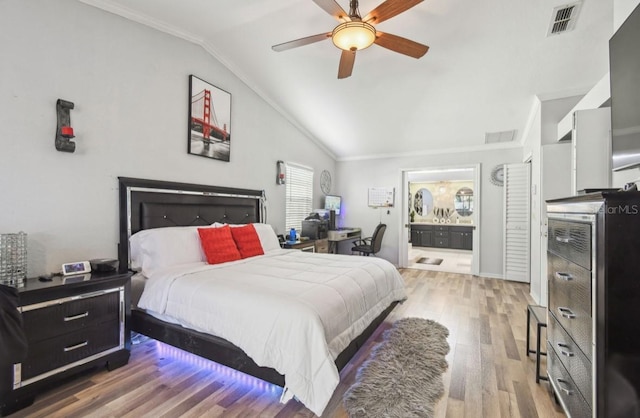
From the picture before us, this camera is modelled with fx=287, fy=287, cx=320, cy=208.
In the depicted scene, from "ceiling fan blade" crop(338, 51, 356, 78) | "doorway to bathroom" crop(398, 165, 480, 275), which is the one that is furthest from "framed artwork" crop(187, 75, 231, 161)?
"doorway to bathroom" crop(398, 165, 480, 275)

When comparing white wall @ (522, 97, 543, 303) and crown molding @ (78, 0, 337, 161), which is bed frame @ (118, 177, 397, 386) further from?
white wall @ (522, 97, 543, 303)

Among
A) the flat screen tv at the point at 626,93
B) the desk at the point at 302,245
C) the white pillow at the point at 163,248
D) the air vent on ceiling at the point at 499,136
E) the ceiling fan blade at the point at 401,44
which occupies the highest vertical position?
the ceiling fan blade at the point at 401,44

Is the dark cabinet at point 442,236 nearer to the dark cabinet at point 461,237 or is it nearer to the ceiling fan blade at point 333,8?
the dark cabinet at point 461,237

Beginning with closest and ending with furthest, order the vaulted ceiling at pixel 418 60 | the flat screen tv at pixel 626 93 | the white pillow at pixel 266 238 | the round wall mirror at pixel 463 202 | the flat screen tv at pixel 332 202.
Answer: the flat screen tv at pixel 626 93 → the vaulted ceiling at pixel 418 60 → the white pillow at pixel 266 238 → the flat screen tv at pixel 332 202 → the round wall mirror at pixel 463 202

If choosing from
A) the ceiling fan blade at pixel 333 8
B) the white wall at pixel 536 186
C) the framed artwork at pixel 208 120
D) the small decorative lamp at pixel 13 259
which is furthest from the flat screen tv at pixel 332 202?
the small decorative lamp at pixel 13 259

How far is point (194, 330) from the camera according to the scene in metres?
2.19

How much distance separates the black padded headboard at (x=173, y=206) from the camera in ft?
9.45

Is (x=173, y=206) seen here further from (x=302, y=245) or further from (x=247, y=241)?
(x=302, y=245)

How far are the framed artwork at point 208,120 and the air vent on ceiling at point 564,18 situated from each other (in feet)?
12.2

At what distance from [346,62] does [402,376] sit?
9.19 ft

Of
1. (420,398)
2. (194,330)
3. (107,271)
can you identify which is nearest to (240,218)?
(107,271)

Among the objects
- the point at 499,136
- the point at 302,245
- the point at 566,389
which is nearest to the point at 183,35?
the point at 302,245

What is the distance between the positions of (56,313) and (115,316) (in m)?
0.39

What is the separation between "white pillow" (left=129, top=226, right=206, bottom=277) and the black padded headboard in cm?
14
